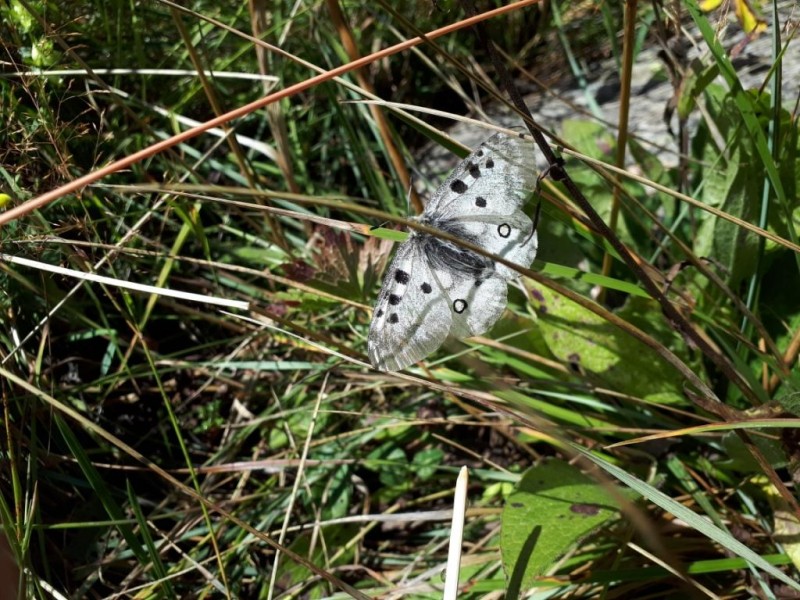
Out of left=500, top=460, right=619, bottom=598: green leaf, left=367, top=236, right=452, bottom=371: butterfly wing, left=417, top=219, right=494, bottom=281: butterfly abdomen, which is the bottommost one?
left=500, top=460, right=619, bottom=598: green leaf

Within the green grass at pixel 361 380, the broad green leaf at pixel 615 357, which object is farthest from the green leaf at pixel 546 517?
the broad green leaf at pixel 615 357

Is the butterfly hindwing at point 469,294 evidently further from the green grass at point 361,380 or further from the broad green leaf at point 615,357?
the broad green leaf at point 615,357

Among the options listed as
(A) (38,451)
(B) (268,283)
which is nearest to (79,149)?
(B) (268,283)

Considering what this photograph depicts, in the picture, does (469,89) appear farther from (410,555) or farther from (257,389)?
(410,555)

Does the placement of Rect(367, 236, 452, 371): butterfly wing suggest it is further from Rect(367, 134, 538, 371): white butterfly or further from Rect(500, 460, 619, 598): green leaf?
Rect(500, 460, 619, 598): green leaf

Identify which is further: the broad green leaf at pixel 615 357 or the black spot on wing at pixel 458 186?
the broad green leaf at pixel 615 357

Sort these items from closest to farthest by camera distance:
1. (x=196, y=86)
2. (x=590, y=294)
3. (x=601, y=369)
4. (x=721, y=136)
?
(x=601, y=369) → (x=721, y=136) → (x=590, y=294) → (x=196, y=86)

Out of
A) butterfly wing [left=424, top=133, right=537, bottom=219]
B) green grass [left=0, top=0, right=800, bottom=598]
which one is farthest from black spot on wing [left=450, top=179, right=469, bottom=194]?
green grass [left=0, top=0, right=800, bottom=598]

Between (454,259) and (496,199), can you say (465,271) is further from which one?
(496,199)
